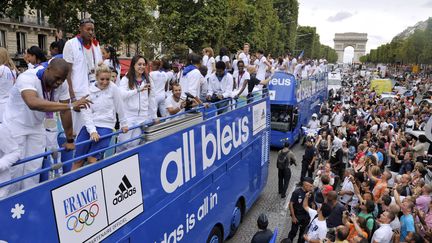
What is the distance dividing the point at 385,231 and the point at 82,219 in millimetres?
5016

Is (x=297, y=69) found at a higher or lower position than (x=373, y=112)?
higher

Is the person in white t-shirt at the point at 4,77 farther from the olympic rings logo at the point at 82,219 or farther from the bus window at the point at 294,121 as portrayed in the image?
the bus window at the point at 294,121

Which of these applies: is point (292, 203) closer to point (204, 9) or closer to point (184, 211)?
point (184, 211)

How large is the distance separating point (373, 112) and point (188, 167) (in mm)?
17414

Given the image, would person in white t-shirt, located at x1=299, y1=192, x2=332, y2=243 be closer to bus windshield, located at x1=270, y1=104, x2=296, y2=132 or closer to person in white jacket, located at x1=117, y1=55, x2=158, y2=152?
person in white jacket, located at x1=117, y1=55, x2=158, y2=152

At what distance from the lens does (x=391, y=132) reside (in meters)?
13.9

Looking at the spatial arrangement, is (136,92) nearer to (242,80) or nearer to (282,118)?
(242,80)

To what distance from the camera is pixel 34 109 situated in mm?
3215

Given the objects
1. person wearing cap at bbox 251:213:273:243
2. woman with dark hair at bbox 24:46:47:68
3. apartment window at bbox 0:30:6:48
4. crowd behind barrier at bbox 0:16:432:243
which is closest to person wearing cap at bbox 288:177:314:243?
crowd behind barrier at bbox 0:16:432:243

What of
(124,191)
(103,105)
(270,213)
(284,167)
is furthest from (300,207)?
(103,105)

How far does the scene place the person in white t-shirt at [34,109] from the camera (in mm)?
3236

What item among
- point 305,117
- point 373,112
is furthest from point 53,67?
point 373,112

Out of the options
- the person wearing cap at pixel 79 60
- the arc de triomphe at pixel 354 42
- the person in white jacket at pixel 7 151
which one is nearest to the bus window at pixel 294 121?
the person wearing cap at pixel 79 60

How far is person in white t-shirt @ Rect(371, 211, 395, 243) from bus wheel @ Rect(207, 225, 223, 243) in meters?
2.72
